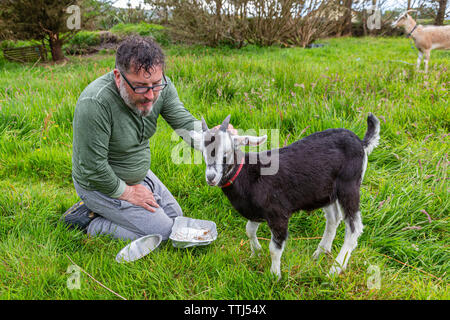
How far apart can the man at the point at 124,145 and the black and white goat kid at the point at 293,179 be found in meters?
0.62

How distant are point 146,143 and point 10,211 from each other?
139cm

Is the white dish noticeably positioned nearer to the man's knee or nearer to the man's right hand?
the man's knee

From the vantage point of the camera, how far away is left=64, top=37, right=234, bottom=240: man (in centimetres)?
236

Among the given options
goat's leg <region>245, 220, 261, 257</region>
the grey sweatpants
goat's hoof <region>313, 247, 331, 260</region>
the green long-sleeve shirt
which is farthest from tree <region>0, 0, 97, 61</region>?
goat's hoof <region>313, 247, 331, 260</region>

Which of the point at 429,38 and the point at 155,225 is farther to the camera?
the point at 429,38

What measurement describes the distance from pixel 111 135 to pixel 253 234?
145 centimetres

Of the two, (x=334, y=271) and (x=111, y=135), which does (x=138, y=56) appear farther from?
(x=334, y=271)

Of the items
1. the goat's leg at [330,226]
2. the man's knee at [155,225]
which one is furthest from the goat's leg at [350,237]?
the man's knee at [155,225]

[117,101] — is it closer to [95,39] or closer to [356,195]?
[356,195]

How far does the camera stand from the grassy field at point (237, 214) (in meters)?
2.21

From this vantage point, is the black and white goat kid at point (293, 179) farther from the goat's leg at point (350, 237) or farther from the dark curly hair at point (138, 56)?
the dark curly hair at point (138, 56)

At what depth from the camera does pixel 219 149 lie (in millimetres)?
2033

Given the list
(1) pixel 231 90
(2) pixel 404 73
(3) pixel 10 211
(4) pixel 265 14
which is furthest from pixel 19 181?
(4) pixel 265 14

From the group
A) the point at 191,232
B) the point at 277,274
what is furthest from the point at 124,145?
the point at 277,274
